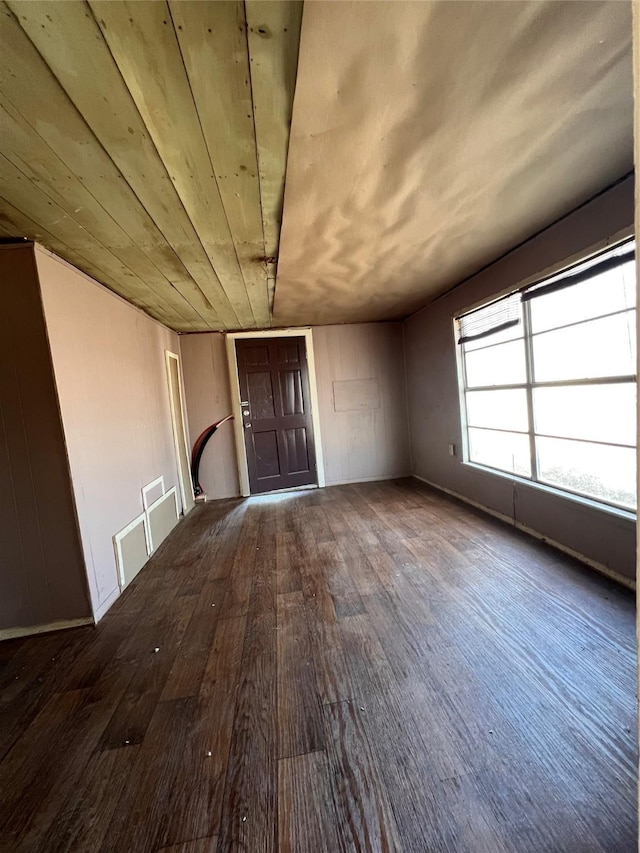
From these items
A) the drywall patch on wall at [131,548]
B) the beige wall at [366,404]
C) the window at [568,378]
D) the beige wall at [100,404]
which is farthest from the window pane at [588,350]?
the drywall patch on wall at [131,548]

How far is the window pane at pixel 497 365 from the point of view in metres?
2.66

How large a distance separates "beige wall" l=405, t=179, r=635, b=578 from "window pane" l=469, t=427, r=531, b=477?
126 mm

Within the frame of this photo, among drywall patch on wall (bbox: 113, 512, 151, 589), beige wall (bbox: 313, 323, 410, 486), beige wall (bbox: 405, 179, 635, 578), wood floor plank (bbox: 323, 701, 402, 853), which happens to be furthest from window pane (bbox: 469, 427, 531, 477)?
drywall patch on wall (bbox: 113, 512, 151, 589)

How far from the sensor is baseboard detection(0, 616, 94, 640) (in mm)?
1925

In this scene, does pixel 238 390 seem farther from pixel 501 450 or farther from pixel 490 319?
pixel 501 450

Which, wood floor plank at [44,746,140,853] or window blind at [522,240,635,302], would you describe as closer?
wood floor plank at [44,746,140,853]

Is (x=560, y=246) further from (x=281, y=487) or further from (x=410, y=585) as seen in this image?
(x=281, y=487)

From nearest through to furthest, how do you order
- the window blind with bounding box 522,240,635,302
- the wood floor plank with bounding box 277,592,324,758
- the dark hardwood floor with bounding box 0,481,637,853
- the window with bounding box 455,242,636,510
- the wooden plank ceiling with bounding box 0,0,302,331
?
1. the wooden plank ceiling with bounding box 0,0,302,331
2. the dark hardwood floor with bounding box 0,481,637,853
3. the wood floor plank with bounding box 277,592,324,758
4. the window blind with bounding box 522,240,635,302
5. the window with bounding box 455,242,636,510

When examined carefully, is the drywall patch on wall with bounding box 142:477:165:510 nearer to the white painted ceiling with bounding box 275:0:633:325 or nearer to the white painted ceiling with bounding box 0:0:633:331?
the white painted ceiling with bounding box 0:0:633:331

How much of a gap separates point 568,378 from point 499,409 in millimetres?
766

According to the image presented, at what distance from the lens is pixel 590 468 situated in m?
2.14

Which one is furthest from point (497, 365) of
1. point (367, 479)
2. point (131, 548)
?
point (131, 548)

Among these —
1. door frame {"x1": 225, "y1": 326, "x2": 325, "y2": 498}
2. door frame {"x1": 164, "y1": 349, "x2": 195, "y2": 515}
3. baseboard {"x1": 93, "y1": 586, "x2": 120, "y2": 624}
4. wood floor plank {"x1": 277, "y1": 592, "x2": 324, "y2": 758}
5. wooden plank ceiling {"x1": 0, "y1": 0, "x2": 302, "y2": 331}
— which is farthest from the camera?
door frame {"x1": 225, "y1": 326, "x2": 325, "y2": 498}

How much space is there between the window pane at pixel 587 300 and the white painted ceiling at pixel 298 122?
0.47 meters
